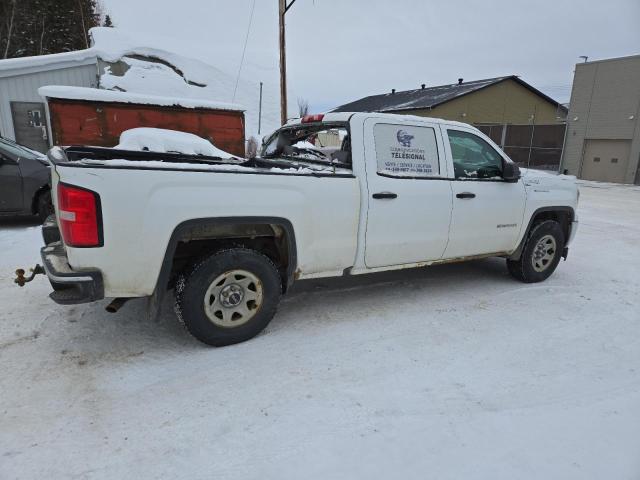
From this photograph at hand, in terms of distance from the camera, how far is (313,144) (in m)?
4.98

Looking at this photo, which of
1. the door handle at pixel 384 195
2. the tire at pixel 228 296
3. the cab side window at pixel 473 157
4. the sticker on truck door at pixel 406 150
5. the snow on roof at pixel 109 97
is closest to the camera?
the tire at pixel 228 296

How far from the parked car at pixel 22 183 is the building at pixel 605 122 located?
957 inches

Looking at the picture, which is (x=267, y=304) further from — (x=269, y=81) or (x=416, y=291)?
(x=269, y=81)

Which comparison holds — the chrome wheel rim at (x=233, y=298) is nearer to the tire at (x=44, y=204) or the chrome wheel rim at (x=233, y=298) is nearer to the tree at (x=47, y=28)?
the tire at (x=44, y=204)

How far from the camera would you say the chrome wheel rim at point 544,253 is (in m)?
5.14

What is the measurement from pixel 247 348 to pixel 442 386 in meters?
1.48

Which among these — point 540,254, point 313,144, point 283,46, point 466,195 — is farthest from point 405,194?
point 283,46

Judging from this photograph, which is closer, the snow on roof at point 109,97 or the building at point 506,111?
the snow on roof at point 109,97

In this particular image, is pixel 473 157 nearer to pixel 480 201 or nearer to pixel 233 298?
pixel 480 201

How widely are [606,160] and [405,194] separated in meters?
23.6

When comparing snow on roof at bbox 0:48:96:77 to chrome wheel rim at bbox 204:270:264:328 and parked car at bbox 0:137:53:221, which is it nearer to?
parked car at bbox 0:137:53:221

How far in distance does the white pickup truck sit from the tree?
37206 mm

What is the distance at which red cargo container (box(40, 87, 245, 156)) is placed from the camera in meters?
8.94

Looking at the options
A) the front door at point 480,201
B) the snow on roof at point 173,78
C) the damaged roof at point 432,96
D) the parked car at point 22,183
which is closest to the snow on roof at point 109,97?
the parked car at point 22,183
